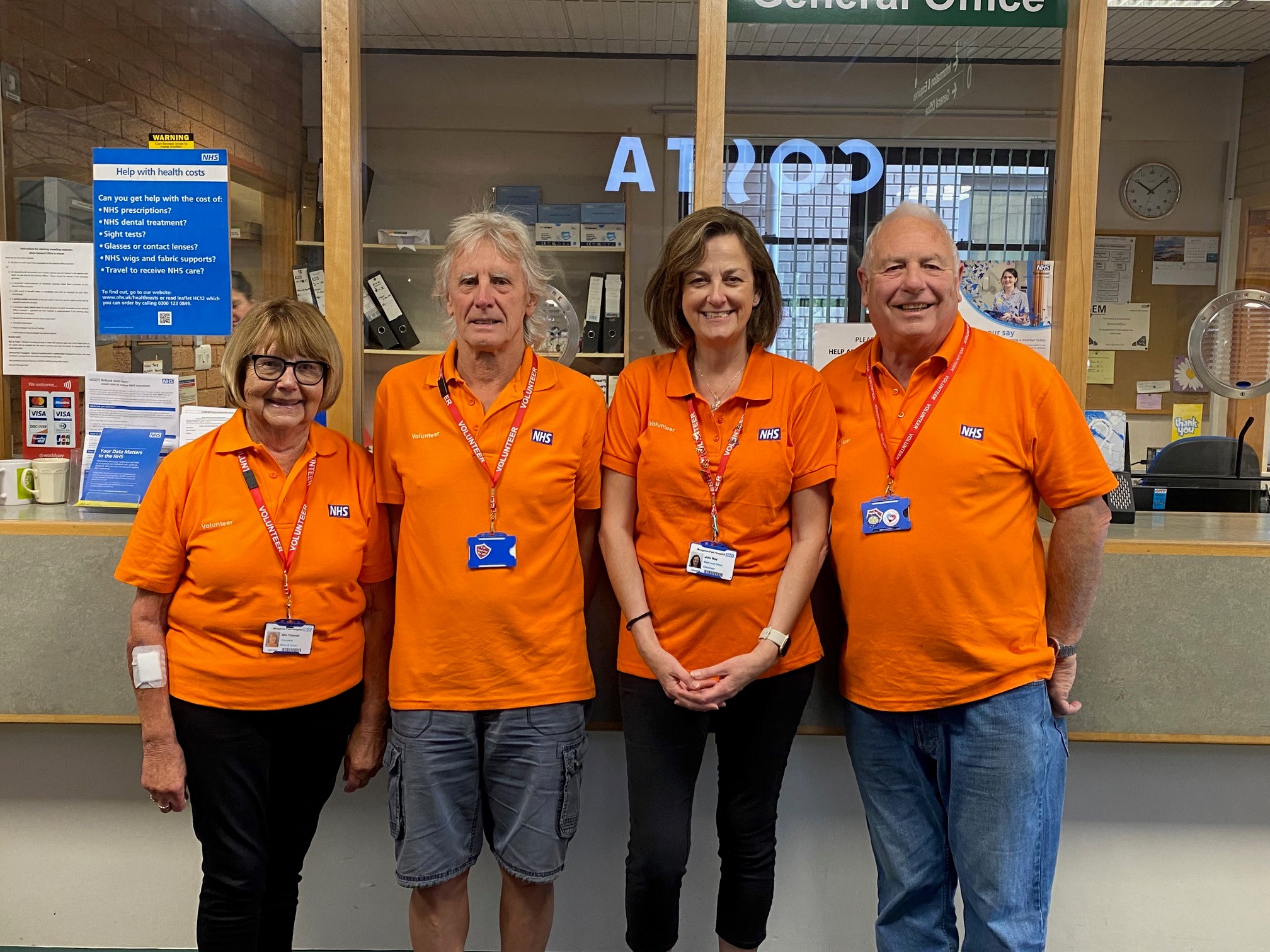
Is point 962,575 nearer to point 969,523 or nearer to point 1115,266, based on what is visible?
point 969,523

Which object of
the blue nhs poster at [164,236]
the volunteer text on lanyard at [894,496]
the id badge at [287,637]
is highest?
the blue nhs poster at [164,236]

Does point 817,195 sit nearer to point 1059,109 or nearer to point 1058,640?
point 1059,109

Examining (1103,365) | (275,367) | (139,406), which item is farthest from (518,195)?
(1103,365)

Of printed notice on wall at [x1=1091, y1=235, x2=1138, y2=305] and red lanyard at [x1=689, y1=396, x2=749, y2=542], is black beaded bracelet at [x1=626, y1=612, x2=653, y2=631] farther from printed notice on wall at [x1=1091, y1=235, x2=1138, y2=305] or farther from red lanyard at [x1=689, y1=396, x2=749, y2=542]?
printed notice on wall at [x1=1091, y1=235, x2=1138, y2=305]

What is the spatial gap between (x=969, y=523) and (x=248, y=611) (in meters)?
1.35

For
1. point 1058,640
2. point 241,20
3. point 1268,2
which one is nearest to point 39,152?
point 241,20

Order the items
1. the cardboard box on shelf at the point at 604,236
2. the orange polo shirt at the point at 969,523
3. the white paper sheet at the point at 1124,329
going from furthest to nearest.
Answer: the white paper sheet at the point at 1124,329, the cardboard box on shelf at the point at 604,236, the orange polo shirt at the point at 969,523

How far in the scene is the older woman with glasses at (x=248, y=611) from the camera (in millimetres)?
1715

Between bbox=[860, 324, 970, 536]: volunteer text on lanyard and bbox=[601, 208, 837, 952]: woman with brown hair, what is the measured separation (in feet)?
0.34

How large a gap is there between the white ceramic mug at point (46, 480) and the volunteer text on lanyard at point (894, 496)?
6.88 ft

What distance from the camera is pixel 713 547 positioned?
1751 millimetres

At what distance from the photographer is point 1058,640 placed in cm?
181

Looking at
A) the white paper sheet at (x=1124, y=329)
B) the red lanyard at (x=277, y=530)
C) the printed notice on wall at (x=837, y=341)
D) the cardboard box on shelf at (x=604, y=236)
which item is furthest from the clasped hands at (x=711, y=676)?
the white paper sheet at (x=1124, y=329)

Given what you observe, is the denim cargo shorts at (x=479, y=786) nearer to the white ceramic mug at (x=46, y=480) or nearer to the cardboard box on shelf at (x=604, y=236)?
the white ceramic mug at (x=46, y=480)
